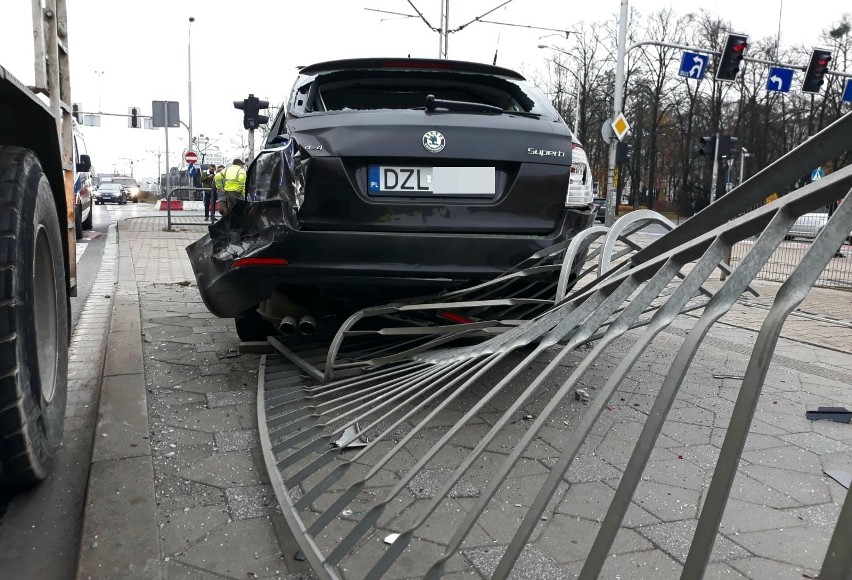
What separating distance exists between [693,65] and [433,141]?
2069 centimetres

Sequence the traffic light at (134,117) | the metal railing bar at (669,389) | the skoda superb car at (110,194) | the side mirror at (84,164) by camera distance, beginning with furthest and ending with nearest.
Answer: the skoda superb car at (110,194) < the traffic light at (134,117) < the side mirror at (84,164) < the metal railing bar at (669,389)

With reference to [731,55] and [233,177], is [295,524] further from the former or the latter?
[731,55]

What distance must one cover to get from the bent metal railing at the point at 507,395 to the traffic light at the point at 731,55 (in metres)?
18.8

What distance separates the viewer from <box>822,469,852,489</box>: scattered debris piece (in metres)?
2.71

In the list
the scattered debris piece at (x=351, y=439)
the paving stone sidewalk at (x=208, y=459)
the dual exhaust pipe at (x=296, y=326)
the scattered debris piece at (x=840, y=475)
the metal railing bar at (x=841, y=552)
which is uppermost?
the metal railing bar at (x=841, y=552)

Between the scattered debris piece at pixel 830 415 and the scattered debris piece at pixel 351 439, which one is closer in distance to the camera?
the scattered debris piece at pixel 351 439

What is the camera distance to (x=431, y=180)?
11.0 feet

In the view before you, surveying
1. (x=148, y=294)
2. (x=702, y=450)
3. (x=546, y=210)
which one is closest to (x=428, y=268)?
(x=546, y=210)

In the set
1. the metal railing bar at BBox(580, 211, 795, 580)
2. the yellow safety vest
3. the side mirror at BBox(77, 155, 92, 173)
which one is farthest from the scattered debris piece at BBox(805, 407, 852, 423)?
the yellow safety vest

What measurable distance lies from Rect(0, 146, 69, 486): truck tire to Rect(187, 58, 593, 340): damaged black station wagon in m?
0.84

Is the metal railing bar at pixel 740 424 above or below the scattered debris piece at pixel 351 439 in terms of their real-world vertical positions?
above

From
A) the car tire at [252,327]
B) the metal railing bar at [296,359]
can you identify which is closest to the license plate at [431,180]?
the metal railing bar at [296,359]

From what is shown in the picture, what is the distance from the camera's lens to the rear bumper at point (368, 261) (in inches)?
127

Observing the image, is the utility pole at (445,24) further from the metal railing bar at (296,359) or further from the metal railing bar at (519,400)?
the metal railing bar at (519,400)
